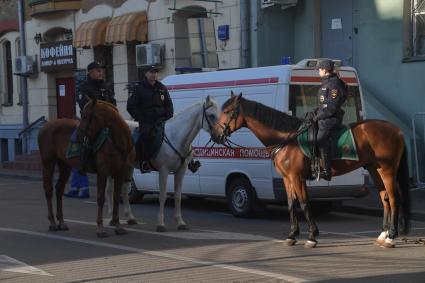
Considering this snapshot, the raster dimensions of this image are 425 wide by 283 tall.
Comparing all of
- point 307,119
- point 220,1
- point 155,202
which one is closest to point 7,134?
point 220,1

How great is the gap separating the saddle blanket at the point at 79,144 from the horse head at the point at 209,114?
62.0 inches

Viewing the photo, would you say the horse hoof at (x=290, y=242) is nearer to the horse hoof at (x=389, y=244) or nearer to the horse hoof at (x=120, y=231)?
the horse hoof at (x=389, y=244)

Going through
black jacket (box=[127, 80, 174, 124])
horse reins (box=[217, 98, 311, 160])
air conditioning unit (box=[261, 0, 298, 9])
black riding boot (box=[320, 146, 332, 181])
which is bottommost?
black riding boot (box=[320, 146, 332, 181])

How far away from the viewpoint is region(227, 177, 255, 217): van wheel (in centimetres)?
1320

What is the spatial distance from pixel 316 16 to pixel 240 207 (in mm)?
7807

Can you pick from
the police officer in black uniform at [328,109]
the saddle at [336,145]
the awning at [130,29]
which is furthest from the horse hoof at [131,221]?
the awning at [130,29]

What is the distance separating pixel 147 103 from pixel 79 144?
1.34 metres

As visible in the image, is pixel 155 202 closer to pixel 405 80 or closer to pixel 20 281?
pixel 405 80

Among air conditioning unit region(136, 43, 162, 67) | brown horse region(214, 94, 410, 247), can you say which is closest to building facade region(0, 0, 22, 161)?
air conditioning unit region(136, 43, 162, 67)

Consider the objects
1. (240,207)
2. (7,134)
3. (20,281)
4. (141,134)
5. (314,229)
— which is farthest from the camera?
(7,134)

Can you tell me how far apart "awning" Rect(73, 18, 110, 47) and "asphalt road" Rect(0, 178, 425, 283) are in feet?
35.3

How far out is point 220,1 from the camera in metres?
20.3

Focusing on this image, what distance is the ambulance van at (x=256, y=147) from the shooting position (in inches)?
496

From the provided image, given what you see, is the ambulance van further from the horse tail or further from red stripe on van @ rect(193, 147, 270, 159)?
the horse tail
